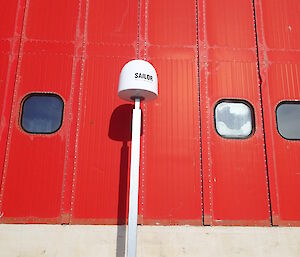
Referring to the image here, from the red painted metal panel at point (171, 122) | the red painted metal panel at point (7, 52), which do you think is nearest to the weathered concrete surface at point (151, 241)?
the red painted metal panel at point (171, 122)

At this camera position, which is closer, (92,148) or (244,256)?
(244,256)

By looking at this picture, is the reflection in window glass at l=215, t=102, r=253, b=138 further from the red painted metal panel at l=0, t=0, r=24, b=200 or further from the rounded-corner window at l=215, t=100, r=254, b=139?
the red painted metal panel at l=0, t=0, r=24, b=200

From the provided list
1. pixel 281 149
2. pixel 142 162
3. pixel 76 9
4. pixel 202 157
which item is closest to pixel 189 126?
pixel 202 157

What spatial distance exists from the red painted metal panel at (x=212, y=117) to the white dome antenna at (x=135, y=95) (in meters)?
1.79

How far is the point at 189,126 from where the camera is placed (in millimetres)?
6074

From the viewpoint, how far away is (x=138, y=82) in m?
4.68

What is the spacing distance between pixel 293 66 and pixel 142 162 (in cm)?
410

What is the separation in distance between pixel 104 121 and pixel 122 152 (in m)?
0.77

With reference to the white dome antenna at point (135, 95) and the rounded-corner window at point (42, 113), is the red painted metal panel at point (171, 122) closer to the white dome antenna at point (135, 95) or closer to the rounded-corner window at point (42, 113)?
the white dome antenna at point (135, 95)

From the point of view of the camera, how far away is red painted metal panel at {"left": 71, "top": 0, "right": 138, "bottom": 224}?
565 cm

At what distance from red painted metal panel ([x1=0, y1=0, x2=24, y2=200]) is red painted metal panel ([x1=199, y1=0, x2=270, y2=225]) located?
414 cm

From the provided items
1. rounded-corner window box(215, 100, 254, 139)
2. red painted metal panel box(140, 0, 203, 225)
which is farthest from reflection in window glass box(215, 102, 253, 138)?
red painted metal panel box(140, 0, 203, 225)

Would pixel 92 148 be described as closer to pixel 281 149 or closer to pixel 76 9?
pixel 76 9

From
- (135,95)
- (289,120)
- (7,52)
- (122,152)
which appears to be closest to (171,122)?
(122,152)
